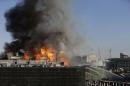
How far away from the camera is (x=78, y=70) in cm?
15638

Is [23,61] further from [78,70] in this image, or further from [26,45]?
[78,70]

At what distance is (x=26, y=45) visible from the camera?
196875mm

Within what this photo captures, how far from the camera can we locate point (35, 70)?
15575 centimetres

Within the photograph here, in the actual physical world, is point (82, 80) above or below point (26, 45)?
below

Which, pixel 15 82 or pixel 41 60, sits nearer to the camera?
pixel 15 82

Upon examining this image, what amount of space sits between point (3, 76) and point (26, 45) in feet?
147

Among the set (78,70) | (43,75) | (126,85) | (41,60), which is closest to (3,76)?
(43,75)

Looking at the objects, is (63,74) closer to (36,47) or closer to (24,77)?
(24,77)

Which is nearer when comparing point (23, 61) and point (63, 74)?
point (63, 74)

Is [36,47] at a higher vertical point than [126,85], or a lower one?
higher

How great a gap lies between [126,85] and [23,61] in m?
53.4

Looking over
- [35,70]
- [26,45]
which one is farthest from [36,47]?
[35,70]

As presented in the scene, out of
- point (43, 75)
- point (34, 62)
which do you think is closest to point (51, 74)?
point (43, 75)

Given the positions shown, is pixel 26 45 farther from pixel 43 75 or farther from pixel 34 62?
pixel 43 75
